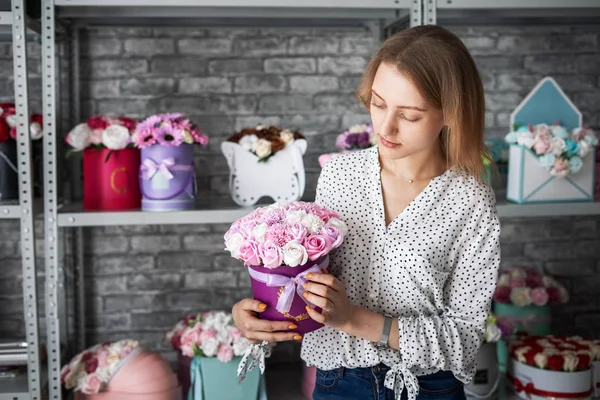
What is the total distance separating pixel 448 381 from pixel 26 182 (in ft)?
4.46

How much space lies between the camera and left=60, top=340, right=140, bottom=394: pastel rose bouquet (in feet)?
7.45

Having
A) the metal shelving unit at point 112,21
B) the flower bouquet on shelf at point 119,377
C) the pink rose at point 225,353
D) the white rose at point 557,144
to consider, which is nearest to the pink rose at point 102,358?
the flower bouquet on shelf at point 119,377

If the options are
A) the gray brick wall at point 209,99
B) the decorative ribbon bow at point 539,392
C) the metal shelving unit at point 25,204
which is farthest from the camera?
the gray brick wall at point 209,99

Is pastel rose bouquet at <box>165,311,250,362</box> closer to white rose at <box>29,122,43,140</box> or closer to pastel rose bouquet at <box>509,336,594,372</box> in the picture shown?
white rose at <box>29,122,43,140</box>

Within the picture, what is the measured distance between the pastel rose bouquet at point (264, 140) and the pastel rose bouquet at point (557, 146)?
78cm

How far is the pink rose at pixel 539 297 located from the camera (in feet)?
9.10

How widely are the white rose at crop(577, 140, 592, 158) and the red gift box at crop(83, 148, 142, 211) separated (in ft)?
4.92

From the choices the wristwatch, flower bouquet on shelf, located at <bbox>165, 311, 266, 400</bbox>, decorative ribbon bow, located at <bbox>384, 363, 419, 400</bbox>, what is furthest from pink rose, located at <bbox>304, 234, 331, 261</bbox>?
flower bouquet on shelf, located at <bbox>165, 311, 266, 400</bbox>

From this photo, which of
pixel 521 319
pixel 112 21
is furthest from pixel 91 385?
pixel 521 319

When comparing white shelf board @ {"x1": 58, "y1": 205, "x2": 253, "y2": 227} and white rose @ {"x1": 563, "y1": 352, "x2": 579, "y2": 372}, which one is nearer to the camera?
white shelf board @ {"x1": 58, "y1": 205, "x2": 253, "y2": 227}

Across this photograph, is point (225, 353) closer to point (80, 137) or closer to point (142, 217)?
point (142, 217)

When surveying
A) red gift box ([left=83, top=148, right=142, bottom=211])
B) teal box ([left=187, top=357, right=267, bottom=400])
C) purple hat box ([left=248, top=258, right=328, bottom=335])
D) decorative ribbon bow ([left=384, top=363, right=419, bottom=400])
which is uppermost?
red gift box ([left=83, top=148, right=142, bottom=211])

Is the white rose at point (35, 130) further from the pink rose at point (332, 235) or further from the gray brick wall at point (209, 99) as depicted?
the pink rose at point (332, 235)

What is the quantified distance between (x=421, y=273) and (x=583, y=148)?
1.15 m
